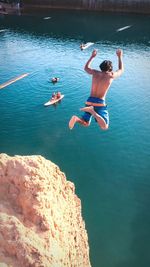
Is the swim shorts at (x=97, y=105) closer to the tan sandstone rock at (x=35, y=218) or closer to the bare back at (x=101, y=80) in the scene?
the bare back at (x=101, y=80)

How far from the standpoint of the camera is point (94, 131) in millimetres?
29531

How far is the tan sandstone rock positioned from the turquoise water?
775cm

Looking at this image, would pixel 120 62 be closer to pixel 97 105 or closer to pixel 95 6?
pixel 97 105

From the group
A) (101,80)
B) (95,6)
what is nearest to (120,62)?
(101,80)

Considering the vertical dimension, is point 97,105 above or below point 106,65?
below

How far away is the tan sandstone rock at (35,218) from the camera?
9.09 m

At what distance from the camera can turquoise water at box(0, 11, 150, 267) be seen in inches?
801

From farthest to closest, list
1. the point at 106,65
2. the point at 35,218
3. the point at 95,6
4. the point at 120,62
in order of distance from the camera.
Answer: the point at 95,6 → the point at 35,218 → the point at 106,65 → the point at 120,62

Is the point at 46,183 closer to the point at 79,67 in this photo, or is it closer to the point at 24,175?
the point at 24,175

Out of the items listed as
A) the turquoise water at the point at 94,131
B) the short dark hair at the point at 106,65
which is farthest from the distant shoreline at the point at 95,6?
the short dark hair at the point at 106,65

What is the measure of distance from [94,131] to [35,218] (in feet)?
64.8

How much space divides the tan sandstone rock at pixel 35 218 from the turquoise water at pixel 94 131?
25.4 feet

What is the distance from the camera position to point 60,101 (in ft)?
111

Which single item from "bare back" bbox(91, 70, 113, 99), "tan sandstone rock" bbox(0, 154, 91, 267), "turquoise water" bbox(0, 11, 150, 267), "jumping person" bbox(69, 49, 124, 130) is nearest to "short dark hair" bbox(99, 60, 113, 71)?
"jumping person" bbox(69, 49, 124, 130)
